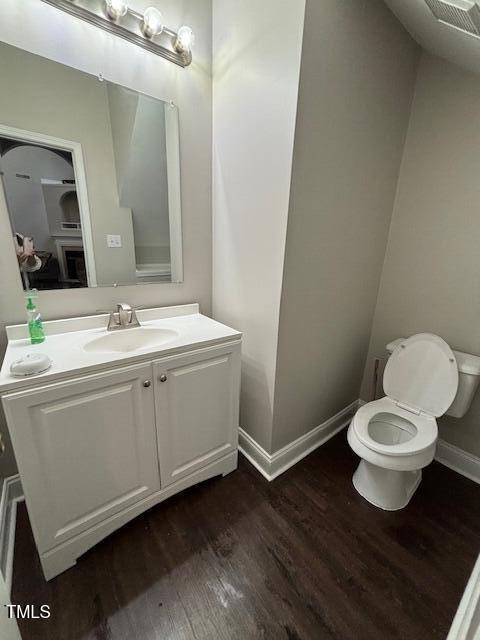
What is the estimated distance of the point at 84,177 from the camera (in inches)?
49.6

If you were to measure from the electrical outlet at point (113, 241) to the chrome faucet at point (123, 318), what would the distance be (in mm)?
294

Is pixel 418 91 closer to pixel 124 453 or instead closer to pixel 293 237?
pixel 293 237

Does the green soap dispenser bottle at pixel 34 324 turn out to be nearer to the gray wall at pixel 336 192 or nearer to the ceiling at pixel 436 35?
the gray wall at pixel 336 192

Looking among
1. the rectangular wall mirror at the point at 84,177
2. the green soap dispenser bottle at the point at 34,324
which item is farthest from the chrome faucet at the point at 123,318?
the green soap dispenser bottle at the point at 34,324

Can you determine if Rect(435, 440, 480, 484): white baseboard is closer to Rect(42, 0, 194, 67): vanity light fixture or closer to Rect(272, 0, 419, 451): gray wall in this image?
Rect(272, 0, 419, 451): gray wall


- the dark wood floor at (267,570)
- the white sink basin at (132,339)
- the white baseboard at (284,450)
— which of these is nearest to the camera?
the dark wood floor at (267,570)

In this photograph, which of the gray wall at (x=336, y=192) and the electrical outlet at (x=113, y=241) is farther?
the electrical outlet at (x=113, y=241)

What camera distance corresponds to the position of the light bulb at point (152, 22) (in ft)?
3.87

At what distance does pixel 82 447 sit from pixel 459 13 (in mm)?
1943

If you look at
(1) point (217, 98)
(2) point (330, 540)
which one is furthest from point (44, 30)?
(2) point (330, 540)

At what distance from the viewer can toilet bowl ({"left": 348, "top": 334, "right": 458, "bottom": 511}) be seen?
4.16 feet

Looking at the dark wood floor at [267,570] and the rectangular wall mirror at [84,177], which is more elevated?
the rectangular wall mirror at [84,177]

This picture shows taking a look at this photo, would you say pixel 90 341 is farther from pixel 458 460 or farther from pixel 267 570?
pixel 458 460

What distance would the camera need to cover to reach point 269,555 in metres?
1.17
